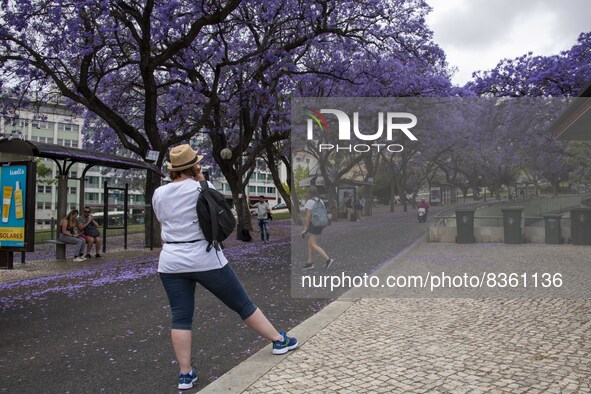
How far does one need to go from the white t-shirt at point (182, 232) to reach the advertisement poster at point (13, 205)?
20.2ft

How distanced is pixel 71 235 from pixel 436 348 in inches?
408

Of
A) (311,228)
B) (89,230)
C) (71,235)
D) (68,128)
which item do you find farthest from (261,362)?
(68,128)

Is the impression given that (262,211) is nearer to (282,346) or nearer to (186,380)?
(282,346)

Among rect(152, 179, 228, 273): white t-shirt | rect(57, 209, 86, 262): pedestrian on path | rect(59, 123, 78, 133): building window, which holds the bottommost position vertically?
rect(57, 209, 86, 262): pedestrian on path

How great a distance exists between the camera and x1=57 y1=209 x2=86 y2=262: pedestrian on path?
12.2 metres

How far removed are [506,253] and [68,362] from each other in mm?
9348

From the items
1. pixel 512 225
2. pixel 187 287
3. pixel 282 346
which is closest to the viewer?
pixel 187 287

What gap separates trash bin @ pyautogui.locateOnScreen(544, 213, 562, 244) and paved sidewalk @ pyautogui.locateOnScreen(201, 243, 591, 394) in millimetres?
3725

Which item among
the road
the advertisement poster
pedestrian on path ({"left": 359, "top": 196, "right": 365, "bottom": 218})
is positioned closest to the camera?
the road

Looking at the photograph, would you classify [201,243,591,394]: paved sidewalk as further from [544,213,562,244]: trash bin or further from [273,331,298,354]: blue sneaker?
[544,213,562,244]: trash bin

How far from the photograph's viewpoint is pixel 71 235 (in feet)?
40.2

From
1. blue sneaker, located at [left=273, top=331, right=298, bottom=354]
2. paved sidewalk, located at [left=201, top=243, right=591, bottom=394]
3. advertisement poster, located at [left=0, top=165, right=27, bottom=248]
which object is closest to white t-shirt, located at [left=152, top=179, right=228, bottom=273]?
paved sidewalk, located at [left=201, top=243, right=591, bottom=394]

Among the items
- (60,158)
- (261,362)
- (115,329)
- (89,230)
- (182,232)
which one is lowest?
(115,329)

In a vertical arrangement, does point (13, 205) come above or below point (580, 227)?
above
